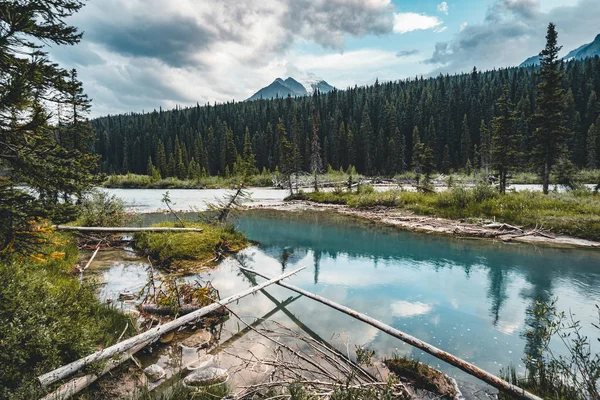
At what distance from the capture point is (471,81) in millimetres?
111062

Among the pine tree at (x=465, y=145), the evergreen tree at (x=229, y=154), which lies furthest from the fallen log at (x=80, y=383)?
the pine tree at (x=465, y=145)

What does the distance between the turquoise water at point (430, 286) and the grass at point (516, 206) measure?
11.3 ft

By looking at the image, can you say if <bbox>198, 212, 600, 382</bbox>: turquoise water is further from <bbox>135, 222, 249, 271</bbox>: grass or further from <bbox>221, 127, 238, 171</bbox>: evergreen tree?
<bbox>221, 127, 238, 171</bbox>: evergreen tree

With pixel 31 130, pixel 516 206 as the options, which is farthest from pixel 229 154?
pixel 31 130

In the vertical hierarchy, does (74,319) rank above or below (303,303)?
above

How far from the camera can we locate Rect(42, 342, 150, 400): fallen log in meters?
4.05

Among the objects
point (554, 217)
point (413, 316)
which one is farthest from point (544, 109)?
point (413, 316)

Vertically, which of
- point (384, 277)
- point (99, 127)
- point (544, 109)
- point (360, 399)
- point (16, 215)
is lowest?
point (384, 277)

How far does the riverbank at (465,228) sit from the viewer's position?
16.4 m

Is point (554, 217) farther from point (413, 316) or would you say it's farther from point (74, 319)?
point (74, 319)

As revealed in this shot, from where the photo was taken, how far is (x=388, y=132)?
316 ft

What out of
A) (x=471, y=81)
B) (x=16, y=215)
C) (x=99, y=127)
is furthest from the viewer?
(x=99, y=127)

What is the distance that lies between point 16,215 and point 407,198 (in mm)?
27052

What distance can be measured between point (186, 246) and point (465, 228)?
1629 centimetres
